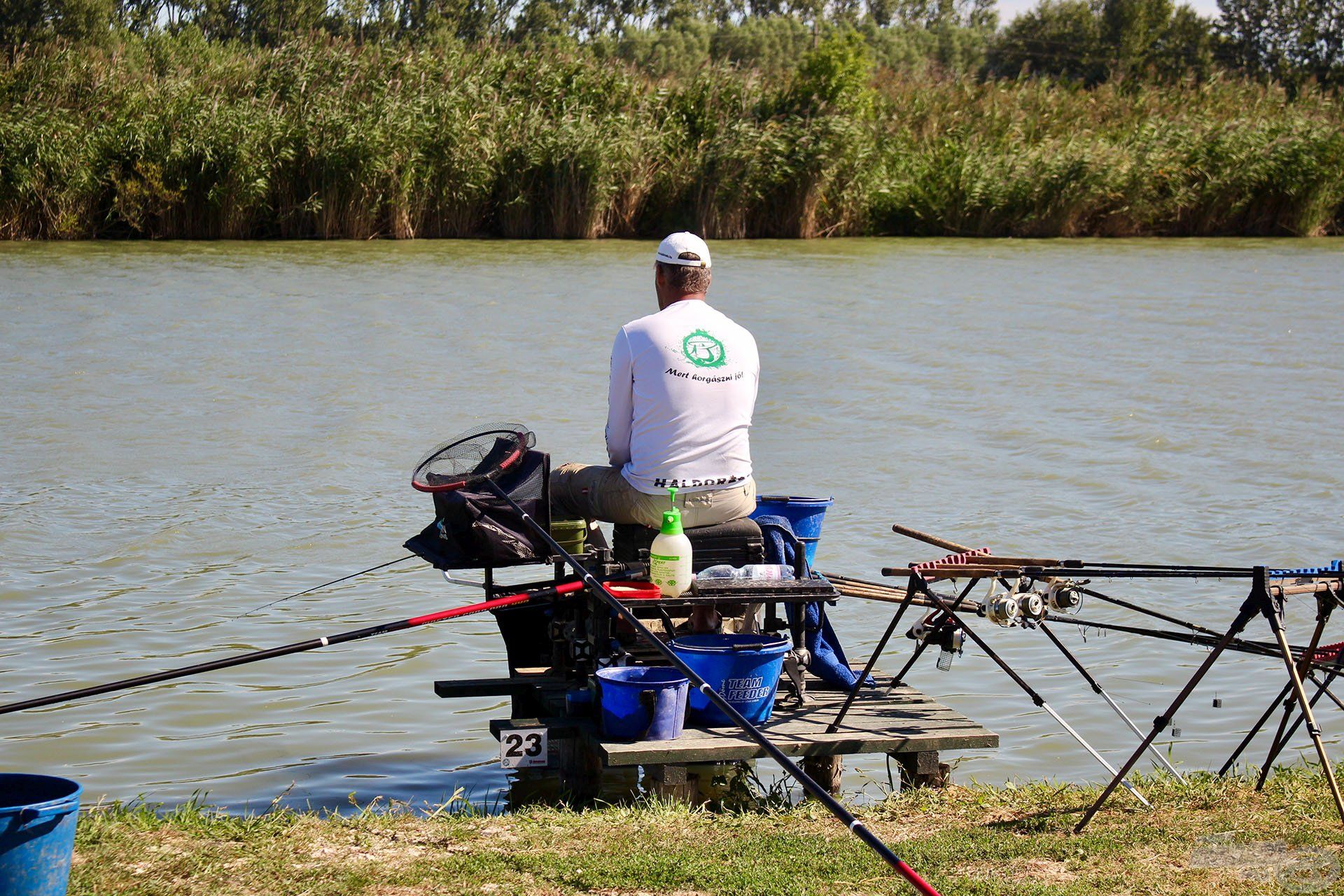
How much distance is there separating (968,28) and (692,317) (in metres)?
102

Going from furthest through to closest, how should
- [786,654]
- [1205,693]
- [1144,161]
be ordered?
[1144,161], [1205,693], [786,654]

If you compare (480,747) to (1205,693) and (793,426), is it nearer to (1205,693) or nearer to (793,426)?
(1205,693)

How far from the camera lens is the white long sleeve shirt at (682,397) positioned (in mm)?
5160

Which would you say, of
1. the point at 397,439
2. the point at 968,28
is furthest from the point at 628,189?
the point at 968,28

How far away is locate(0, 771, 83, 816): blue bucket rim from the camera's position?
334 cm

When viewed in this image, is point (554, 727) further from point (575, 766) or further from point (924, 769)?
point (924, 769)

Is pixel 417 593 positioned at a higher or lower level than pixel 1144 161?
lower

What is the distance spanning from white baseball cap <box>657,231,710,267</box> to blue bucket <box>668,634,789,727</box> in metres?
1.28

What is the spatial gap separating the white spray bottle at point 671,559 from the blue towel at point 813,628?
64 cm

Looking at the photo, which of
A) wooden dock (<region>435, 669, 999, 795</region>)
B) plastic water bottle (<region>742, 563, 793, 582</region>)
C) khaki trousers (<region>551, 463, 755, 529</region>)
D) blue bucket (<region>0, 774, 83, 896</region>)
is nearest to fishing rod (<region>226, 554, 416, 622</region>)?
khaki trousers (<region>551, 463, 755, 529</region>)

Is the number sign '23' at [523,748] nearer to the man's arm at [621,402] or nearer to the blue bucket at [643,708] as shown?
the blue bucket at [643,708]

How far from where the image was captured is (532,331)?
16438 millimetres

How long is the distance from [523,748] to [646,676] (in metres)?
0.44

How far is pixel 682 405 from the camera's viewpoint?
17.0 ft
